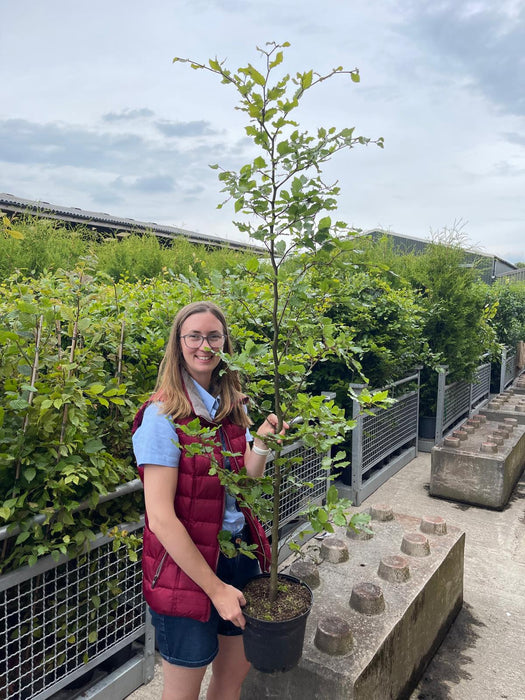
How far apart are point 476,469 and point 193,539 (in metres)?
4.14

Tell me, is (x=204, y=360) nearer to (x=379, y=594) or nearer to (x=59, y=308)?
(x=59, y=308)

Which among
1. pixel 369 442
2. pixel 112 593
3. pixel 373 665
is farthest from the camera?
pixel 369 442

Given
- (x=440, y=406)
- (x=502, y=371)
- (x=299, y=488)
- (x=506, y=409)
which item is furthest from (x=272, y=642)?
(x=502, y=371)

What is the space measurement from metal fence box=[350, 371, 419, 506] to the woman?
2588 millimetres

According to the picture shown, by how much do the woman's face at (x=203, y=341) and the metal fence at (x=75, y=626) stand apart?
0.91 meters

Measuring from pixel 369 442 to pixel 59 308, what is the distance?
3755 millimetres

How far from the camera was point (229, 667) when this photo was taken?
1979 millimetres

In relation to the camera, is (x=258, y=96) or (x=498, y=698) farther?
(x=498, y=698)

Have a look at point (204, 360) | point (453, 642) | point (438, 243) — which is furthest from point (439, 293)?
point (204, 360)

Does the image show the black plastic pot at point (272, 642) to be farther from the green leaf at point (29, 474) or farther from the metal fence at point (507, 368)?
the metal fence at point (507, 368)

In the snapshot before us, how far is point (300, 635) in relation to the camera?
5.98 feet

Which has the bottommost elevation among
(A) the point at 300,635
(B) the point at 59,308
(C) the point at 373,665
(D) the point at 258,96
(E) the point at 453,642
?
(E) the point at 453,642

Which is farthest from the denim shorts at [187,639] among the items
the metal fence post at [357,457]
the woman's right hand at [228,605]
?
the metal fence post at [357,457]

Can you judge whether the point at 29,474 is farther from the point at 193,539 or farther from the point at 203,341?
the point at 203,341
